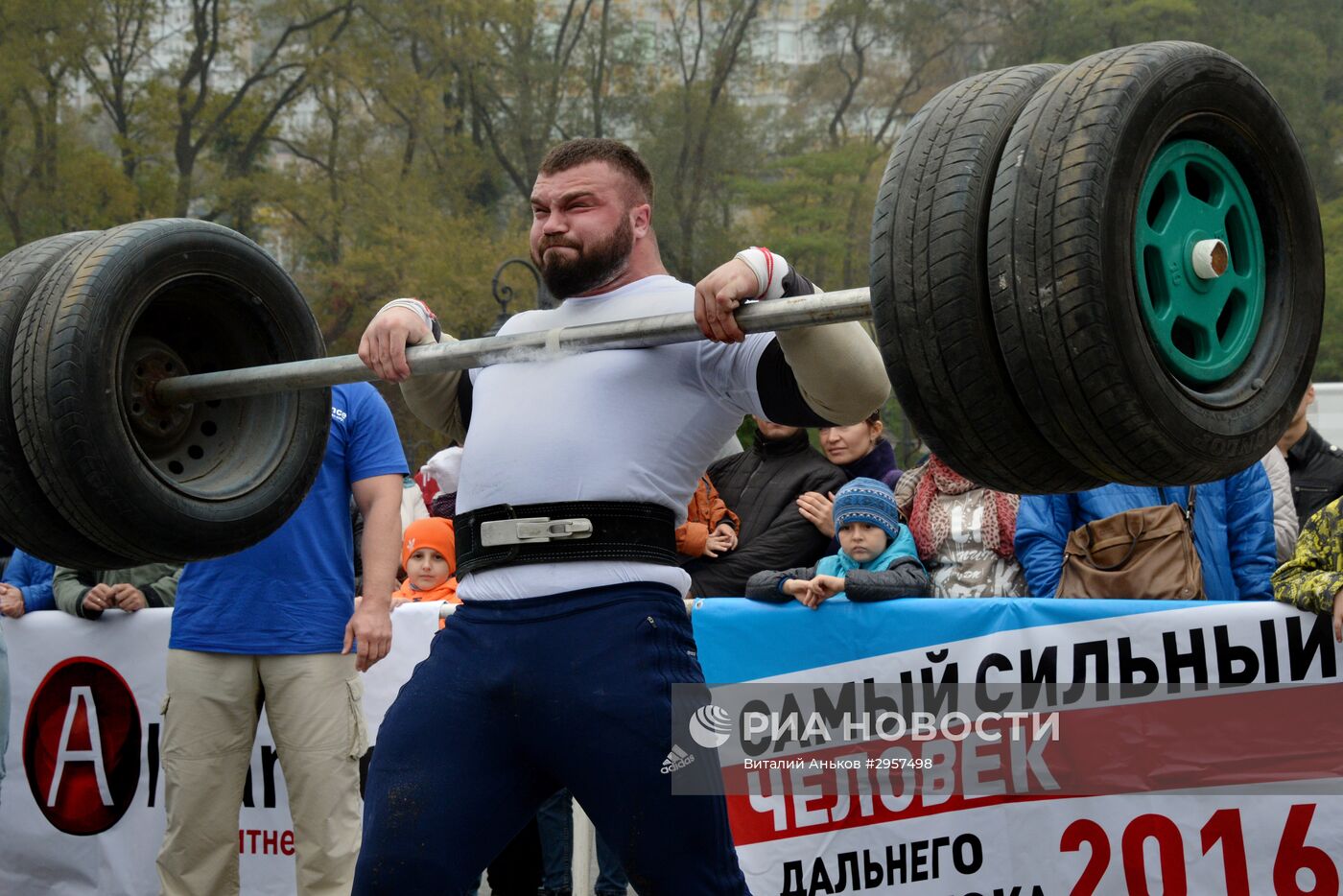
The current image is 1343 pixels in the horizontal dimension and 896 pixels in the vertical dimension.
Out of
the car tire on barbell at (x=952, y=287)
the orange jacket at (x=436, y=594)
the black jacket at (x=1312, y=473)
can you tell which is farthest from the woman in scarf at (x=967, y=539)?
the car tire on barbell at (x=952, y=287)

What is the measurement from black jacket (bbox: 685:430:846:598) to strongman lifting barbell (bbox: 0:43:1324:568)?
8.21 feet

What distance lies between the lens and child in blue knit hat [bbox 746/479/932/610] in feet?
17.4

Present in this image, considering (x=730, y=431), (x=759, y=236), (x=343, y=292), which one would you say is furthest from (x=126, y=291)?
(x=759, y=236)

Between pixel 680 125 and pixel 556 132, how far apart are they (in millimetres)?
2995

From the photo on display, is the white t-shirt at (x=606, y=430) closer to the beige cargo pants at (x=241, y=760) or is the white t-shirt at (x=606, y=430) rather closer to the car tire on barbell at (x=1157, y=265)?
the car tire on barbell at (x=1157, y=265)

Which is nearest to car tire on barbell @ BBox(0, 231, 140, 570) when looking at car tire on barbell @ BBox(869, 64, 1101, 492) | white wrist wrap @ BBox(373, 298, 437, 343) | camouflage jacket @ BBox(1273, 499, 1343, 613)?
white wrist wrap @ BBox(373, 298, 437, 343)

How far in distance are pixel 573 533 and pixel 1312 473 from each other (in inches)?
165

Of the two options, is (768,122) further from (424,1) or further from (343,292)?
(343,292)

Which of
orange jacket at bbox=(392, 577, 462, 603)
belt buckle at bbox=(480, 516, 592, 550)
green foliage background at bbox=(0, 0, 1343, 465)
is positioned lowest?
orange jacket at bbox=(392, 577, 462, 603)

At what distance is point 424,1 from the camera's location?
100 feet

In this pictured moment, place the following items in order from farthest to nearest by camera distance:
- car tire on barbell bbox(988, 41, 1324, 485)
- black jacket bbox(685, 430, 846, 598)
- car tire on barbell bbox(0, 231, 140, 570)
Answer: black jacket bbox(685, 430, 846, 598)
car tire on barbell bbox(0, 231, 140, 570)
car tire on barbell bbox(988, 41, 1324, 485)

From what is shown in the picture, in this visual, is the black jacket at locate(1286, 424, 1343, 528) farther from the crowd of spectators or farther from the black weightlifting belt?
the black weightlifting belt

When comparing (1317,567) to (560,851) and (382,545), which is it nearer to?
(560,851)

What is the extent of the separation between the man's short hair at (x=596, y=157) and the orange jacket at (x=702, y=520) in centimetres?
230
